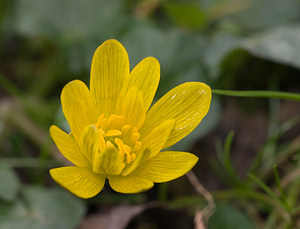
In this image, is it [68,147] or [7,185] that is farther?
[7,185]

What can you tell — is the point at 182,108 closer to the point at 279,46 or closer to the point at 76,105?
the point at 76,105

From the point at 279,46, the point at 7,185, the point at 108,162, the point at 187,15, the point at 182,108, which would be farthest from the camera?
the point at 187,15

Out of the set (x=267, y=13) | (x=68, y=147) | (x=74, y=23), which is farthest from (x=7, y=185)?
(x=267, y=13)

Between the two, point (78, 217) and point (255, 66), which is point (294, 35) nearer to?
point (255, 66)

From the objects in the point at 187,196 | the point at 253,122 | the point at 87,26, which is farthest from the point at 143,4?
the point at 187,196

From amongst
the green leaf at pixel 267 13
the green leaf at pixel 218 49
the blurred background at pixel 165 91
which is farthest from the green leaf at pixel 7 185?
the green leaf at pixel 267 13

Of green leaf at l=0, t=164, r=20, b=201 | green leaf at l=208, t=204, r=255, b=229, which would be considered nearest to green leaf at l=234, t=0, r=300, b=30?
green leaf at l=208, t=204, r=255, b=229
